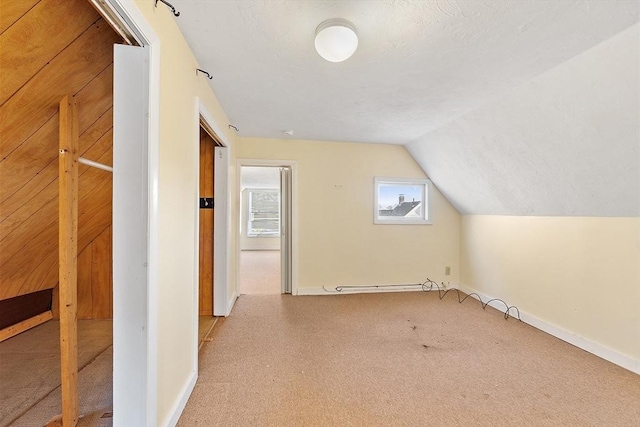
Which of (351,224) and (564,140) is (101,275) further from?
(564,140)

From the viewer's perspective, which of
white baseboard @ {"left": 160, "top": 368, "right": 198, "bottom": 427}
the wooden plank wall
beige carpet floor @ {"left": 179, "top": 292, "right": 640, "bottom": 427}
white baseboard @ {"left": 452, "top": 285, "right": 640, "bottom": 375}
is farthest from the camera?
white baseboard @ {"left": 452, "top": 285, "right": 640, "bottom": 375}

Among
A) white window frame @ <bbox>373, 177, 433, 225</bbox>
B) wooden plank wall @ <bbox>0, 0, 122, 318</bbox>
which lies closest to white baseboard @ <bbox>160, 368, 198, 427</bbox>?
wooden plank wall @ <bbox>0, 0, 122, 318</bbox>

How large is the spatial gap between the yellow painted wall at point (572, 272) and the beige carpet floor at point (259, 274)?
120 inches

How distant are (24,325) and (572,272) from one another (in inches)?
203

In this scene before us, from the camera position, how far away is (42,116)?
1.30 meters

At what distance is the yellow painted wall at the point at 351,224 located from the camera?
12.2ft

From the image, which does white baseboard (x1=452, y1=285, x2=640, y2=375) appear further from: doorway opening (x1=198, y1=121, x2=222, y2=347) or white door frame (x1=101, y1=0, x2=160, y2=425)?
doorway opening (x1=198, y1=121, x2=222, y2=347)

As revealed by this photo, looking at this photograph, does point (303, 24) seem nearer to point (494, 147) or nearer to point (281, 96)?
point (281, 96)

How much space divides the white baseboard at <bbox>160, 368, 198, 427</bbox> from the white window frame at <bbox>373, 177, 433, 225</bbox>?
286 centimetres

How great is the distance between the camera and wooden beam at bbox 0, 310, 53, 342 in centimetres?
225

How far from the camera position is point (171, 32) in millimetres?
1372

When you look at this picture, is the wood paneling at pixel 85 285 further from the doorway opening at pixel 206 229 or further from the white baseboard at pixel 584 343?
the white baseboard at pixel 584 343

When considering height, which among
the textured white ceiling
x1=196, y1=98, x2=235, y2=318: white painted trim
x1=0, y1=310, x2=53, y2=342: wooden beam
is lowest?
x1=0, y1=310, x2=53, y2=342: wooden beam

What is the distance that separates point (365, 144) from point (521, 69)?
2176mm
